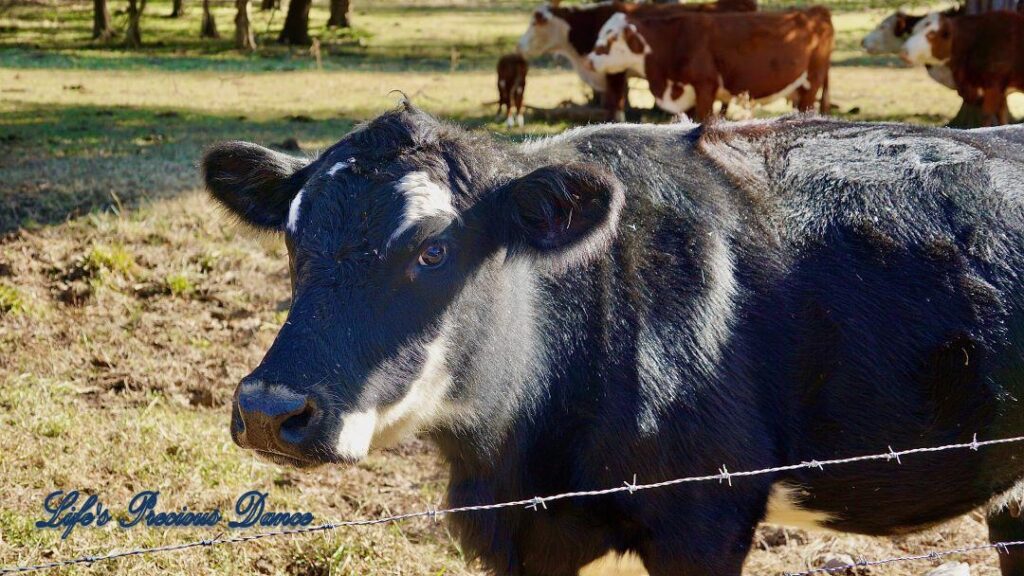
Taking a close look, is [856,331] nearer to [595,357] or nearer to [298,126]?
[595,357]

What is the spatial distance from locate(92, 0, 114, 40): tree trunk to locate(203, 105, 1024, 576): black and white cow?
29212mm

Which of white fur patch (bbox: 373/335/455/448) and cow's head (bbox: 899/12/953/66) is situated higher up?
cow's head (bbox: 899/12/953/66)

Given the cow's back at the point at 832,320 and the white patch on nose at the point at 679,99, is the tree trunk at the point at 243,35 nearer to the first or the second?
the white patch on nose at the point at 679,99

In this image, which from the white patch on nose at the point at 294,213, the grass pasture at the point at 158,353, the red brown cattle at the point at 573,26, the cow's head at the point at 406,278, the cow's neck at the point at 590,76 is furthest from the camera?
the red brown cattle at the point at 573,26

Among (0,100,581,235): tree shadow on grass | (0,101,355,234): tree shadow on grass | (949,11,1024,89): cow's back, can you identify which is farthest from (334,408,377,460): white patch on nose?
(949,11,1024,89): cow's back

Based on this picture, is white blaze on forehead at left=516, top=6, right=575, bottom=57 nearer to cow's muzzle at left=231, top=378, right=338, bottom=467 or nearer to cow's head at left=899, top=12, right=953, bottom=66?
cow's head at left=899, top=12, right=953, bottom=66

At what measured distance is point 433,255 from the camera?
11.0ft

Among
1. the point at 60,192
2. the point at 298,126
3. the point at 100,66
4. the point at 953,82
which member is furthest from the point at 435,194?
the point at 100,66

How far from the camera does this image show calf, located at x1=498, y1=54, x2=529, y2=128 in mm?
16766

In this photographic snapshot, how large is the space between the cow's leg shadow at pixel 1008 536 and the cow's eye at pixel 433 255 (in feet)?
8.64

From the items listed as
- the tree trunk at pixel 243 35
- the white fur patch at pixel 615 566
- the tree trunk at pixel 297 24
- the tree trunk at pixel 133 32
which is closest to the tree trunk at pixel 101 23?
the tree trunk at pixel 133 32

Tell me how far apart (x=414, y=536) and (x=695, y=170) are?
2144 millimetres

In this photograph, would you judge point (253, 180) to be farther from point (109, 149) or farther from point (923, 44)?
point (923, 44)

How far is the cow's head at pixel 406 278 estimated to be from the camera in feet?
10.1
